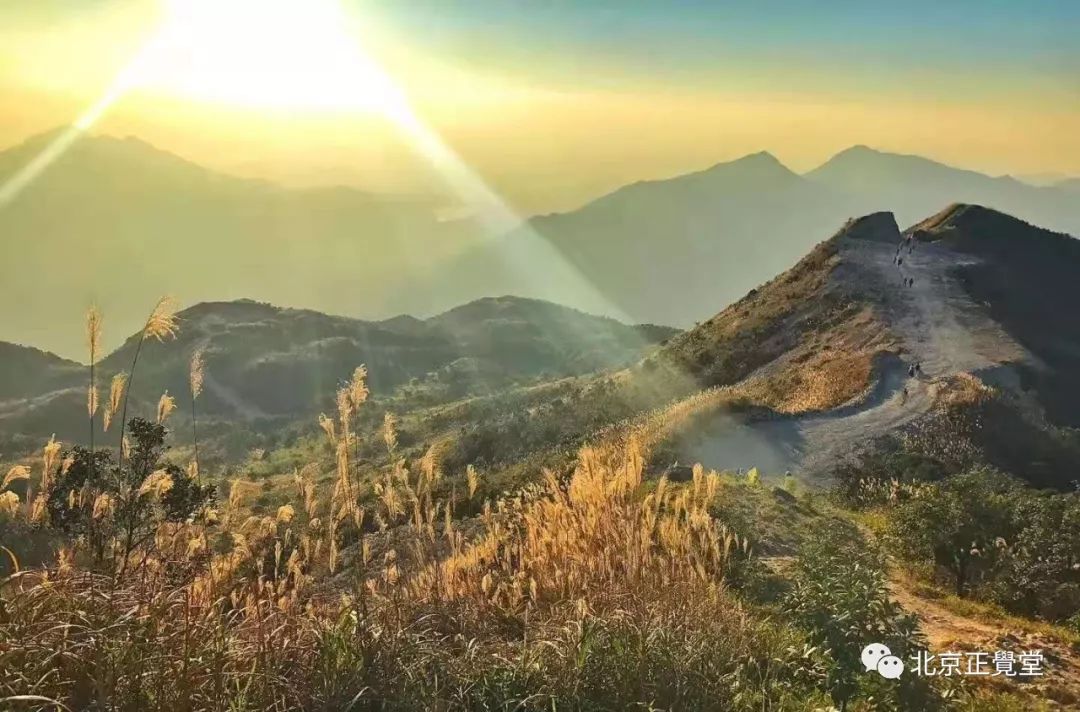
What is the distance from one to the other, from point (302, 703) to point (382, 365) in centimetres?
8327

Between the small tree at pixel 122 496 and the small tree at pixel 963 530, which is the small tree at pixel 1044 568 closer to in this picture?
the small tree at pixel 963 530

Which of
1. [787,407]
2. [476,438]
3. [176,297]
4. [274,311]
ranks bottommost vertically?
[476,438]

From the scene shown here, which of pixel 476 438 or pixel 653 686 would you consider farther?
pixel 476 438

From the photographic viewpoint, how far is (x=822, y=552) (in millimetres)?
5961

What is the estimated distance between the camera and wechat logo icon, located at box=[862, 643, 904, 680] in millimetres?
4543

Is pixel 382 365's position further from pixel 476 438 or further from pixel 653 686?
pixel 653 686

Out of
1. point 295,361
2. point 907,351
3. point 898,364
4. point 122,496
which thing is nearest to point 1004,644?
point 122,496

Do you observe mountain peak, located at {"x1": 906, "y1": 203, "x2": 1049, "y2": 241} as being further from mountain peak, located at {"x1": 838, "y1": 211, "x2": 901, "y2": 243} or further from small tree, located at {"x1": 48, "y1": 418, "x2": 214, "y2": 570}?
small tree, located at {"x1": 48, "y1": 418, "x2": 214, "y2": 570}

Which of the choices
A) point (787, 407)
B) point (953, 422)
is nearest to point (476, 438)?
point (787, 407)

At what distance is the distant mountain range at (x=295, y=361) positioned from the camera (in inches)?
2800

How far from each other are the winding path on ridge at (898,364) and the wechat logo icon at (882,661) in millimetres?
14727

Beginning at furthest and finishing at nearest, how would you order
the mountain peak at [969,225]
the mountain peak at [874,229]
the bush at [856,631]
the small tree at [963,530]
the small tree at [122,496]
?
the mountain peak at [874,229], the mountain peak at [969,225], the small tree at [963,530], the small tree at [122,496], the bush at [856,631]

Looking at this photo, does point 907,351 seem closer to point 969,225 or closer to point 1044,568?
point 969,225

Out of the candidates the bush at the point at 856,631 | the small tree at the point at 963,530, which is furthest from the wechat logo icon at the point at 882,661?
the small tree at the point at 963,530
